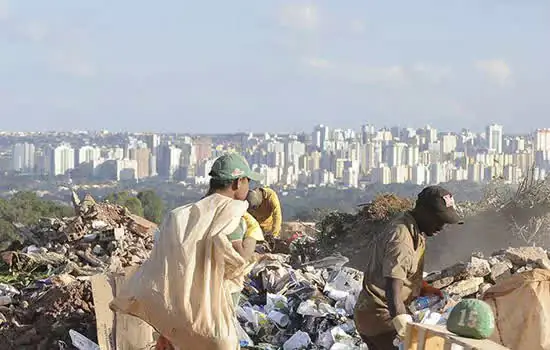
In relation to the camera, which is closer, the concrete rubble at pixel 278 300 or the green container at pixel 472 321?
the green container at pixel 472 321

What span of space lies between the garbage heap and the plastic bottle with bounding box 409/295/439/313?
217 centimetres

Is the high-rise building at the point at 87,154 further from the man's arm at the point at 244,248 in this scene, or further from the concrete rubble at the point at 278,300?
the man's arm at the point at 244,248

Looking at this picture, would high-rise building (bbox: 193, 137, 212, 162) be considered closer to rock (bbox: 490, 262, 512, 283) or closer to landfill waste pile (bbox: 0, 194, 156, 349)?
landfill waste pile (bbox: 0, 194, 156, 349)

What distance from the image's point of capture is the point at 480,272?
9008 mm

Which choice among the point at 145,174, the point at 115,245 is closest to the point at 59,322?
the point at 115,245

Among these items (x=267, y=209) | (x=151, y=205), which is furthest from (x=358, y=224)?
(x=151, y=205)

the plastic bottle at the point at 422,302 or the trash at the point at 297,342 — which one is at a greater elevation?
the plastic bottle at the point at 422,302

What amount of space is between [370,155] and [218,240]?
212 ft

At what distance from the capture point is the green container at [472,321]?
3.72 m

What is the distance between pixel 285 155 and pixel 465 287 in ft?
195

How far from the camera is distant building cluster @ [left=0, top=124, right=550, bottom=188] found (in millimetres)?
56906

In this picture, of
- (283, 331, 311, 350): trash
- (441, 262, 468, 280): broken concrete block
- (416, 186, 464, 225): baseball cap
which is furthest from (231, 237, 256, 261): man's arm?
(441, 262, 468, 280): broken concrete block

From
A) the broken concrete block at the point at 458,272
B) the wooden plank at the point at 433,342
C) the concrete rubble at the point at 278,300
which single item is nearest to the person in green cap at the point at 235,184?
the wooden plank at the point at 433,342

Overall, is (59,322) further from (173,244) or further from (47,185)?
(47,185)
